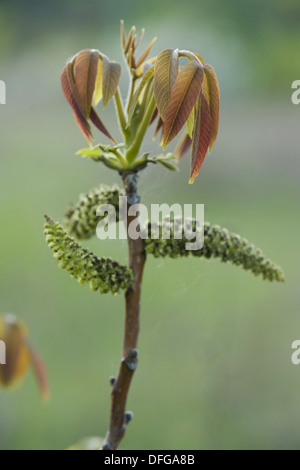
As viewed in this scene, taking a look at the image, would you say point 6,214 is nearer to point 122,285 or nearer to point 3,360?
point 3,360

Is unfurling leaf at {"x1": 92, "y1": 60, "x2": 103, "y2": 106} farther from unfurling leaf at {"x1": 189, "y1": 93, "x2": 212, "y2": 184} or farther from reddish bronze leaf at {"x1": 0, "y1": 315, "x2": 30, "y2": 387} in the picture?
reddish bronze leaf at {"x1": 0, "y1": 315, "x2": 30, "y2": 387}

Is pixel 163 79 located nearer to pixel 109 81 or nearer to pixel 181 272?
pixel 109 81

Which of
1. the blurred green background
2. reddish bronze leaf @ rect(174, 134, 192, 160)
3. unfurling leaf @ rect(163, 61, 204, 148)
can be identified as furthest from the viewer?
the blurred green background

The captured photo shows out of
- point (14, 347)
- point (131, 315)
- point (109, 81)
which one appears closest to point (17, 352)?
point (14, 347)

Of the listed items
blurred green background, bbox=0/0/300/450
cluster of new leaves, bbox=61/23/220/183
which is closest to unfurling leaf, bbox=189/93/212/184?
cluster of new leaves, bbox=61/23/220/183

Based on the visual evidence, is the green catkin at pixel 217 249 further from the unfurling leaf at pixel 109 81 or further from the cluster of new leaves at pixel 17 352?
the cluster of new leaves at pixel 17 352
